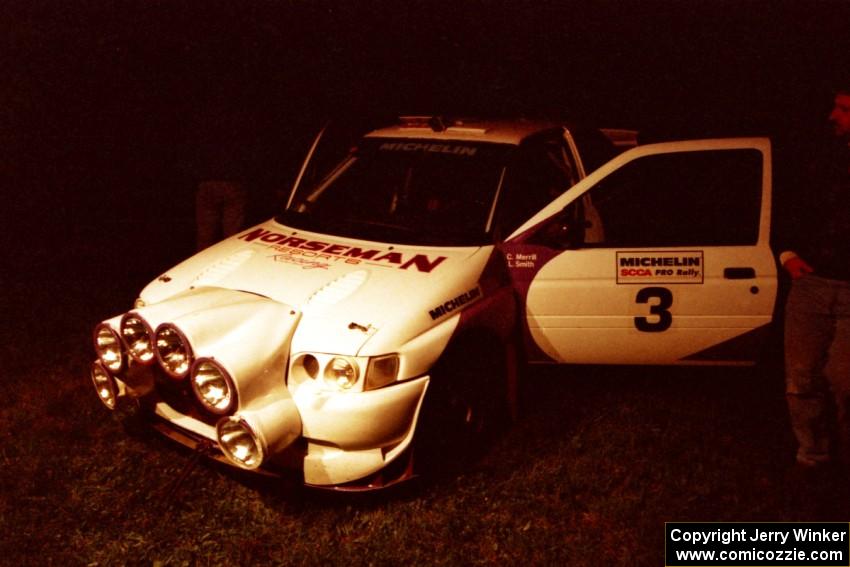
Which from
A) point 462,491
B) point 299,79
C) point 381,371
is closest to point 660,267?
point 462,491

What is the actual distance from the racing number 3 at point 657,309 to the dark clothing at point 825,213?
2.45 feet

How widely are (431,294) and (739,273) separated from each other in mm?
1743

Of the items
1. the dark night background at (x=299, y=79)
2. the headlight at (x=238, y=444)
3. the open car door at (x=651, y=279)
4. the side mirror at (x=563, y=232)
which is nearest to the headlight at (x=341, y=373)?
the headlight at (x=238, y=444)

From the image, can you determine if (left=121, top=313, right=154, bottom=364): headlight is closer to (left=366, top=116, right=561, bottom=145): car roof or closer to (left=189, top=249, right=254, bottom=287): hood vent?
(left=189, top=249, right=254, bottom=287): hood vent

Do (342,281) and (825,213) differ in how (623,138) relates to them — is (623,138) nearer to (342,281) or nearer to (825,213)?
(825,213)

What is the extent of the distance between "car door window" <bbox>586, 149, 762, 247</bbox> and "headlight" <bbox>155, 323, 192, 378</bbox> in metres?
2.28

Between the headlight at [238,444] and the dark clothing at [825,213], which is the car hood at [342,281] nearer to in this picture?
the headlight at [238,444]

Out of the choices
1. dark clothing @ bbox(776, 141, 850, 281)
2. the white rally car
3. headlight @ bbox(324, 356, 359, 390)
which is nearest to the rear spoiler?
the white rally car

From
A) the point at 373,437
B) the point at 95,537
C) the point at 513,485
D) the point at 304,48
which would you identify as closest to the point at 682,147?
the point at 513,485

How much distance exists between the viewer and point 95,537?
3559 mm

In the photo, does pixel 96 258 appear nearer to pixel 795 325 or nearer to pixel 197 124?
pixel 197 124

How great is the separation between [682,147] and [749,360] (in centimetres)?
126

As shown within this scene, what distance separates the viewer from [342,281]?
12.6 feet

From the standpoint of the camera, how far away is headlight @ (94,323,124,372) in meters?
3.60
